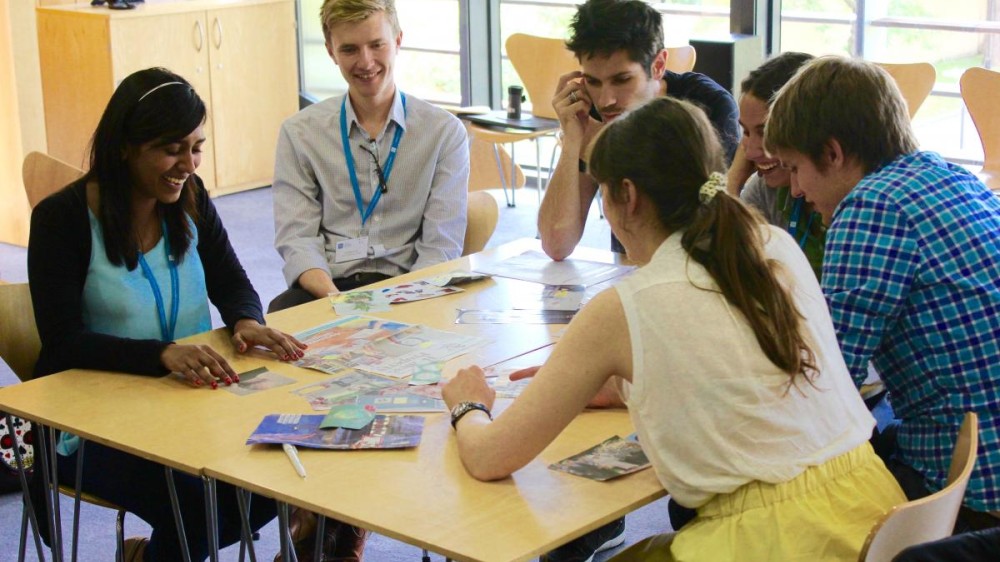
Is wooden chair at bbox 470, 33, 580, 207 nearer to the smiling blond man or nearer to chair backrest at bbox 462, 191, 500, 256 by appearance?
chair backrest at bbox 462, 191, 500, 256

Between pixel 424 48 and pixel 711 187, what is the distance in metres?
6.57

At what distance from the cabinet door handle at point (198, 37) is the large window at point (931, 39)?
11.7 ft

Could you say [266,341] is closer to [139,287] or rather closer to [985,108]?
[139,287]

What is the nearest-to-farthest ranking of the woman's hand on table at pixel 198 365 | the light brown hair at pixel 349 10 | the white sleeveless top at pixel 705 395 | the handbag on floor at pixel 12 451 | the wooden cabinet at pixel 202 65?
the white sleeveless top at pixel 705 395 → the woman's hand on table at pixel 198 365 → the handbag on floor at pixel 12 451 → the light brown hair at pixel 349 10 → the wooden cabinet at pixel 202 65

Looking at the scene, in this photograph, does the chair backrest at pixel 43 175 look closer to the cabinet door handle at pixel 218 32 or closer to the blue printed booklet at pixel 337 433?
the blue printed booklet at pixel 337 433

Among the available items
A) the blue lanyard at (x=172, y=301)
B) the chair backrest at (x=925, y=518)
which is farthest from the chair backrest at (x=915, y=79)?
the chair backrest at (x=925, y=518)

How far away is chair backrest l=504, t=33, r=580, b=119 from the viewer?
21.6ft

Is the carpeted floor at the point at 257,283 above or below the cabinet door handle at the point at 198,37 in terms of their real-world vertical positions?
below

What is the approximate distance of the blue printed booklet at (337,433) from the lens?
84.7 inches

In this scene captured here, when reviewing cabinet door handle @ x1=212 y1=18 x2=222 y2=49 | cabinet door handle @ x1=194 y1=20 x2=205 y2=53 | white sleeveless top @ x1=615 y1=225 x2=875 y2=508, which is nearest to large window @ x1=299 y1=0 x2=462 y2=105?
cabinet door handle @ x1=212 y1=18 x2=222 y2=49

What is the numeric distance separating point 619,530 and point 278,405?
1.38 metres

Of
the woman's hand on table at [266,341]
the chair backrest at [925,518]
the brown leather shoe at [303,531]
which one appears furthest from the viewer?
the brown leather shoe at [303,531]

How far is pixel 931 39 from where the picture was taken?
240 inches

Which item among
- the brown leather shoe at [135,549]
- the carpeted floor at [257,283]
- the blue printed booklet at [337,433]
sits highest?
the blue printed booklet at [337,433]
